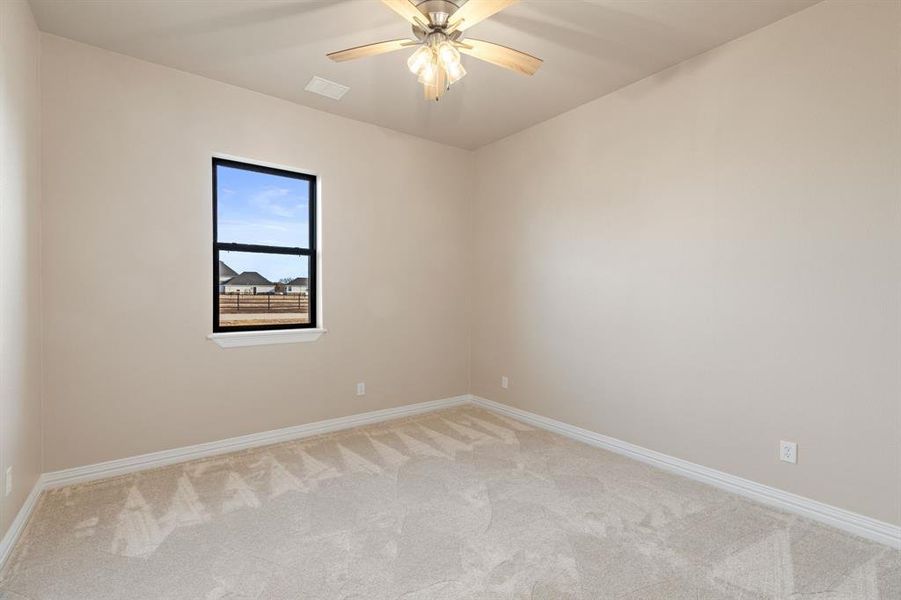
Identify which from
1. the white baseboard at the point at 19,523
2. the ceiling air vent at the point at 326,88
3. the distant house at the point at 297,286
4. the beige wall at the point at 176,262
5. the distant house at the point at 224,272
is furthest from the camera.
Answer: the distant house at the point at 297,286

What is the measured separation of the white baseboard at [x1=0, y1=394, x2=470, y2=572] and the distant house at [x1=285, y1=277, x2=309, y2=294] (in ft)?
3.74

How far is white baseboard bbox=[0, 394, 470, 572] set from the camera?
2.30 metres

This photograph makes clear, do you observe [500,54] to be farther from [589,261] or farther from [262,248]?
[262,248]

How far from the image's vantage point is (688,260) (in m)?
3.01

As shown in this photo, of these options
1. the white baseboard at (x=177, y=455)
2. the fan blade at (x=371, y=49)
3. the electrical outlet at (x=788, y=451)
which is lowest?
the white baseboard at (x=177, y=455)

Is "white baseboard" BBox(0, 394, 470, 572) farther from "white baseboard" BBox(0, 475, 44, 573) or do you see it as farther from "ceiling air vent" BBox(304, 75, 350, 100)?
"ceiling air vent" BBox(304, 75, 350, 100)

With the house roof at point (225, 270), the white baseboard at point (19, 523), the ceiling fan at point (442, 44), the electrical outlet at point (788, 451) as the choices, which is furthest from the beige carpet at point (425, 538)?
the ceiling fan at point (442, 44)

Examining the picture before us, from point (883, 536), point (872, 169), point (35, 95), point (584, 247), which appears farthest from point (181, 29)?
point (883, 536)

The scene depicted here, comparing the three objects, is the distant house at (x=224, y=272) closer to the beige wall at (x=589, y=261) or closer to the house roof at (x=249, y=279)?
the house roof at (x=249, y=279)

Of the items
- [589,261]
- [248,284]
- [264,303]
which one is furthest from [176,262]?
[589,261]

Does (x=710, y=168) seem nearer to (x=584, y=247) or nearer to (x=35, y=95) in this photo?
(x=584, y=247)

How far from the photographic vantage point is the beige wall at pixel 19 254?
2033mm

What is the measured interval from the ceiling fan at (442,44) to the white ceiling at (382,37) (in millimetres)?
358

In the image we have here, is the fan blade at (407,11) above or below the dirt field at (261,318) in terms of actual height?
above
